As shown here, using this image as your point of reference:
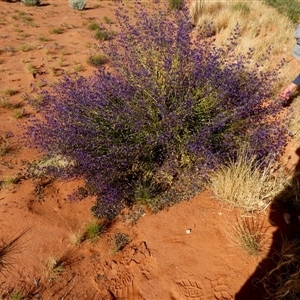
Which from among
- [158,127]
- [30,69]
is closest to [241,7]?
[30,69]

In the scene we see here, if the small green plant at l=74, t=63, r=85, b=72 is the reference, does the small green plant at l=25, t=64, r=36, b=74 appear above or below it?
below

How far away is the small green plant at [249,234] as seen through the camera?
2.59 meters

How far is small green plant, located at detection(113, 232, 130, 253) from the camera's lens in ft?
9.29

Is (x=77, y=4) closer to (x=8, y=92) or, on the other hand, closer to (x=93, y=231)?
(x=8, y=92)

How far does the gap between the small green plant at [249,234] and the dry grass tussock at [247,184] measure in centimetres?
13

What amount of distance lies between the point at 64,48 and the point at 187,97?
546cm

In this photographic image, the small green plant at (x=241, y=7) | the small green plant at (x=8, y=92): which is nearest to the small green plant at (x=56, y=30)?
the small green plant at (x=8, y=92)

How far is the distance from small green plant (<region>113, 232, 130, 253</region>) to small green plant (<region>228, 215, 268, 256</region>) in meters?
1.05

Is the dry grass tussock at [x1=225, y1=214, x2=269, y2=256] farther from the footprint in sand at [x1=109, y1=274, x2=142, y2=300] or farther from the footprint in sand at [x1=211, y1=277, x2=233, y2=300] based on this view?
the footprint in sand at [x1=109, y1=274, x2=142, y2=300]

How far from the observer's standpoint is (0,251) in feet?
9.05

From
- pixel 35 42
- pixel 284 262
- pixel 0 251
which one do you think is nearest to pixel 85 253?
pixel 0 251

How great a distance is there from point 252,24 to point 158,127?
501 cm

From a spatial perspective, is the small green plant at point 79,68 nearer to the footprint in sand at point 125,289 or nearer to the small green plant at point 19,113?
the small green plant at point 19,113

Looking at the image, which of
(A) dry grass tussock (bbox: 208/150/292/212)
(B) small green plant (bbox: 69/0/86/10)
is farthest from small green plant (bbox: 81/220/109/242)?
(B) small green plant (bbox: 69/0/86/10)
